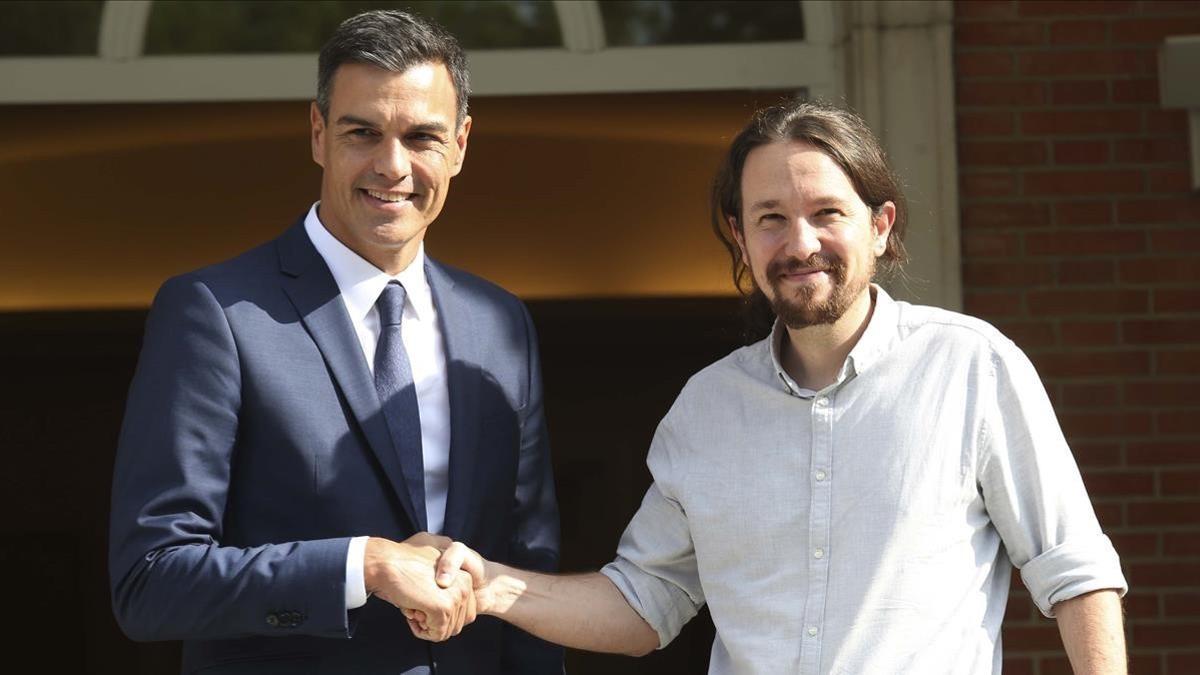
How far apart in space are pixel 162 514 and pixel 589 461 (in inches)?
178

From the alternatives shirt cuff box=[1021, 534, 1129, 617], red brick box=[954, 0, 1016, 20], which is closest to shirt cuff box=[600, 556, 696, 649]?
shirt cuff box=[1021, 534, 1129, 617]

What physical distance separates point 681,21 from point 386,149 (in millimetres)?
2178

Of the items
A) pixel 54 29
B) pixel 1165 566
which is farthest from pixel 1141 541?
pixel 54 29

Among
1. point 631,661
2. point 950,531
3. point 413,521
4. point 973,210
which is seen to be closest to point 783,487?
point 950,531

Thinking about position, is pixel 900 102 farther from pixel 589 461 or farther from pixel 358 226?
pixel 589 461

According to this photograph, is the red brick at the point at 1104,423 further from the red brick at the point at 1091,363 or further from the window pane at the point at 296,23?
the window pane at the point at 296,23

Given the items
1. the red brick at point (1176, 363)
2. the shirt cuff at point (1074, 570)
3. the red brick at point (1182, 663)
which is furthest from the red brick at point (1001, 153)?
the shirt cuff at point (1074, 570)

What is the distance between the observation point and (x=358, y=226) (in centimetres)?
281

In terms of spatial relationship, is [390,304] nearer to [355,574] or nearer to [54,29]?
[355,574]

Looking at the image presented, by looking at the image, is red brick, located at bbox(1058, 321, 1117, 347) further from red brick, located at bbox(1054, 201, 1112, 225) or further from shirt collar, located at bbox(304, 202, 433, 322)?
shirt collar, located at bbox(304, 202, 433, 322)

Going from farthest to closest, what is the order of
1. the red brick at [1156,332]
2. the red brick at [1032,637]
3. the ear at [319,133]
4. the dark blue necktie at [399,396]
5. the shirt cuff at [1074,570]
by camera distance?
the red brick at [1156,332]
the red brick at [1032,637]
the ear at [319,133]
the dark blue necktie at [399,396]
the shirt cuff at [1074,570]

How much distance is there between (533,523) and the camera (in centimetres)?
304

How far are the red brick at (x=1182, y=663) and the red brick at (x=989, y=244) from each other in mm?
1166

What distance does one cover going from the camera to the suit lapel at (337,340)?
2717 mm
